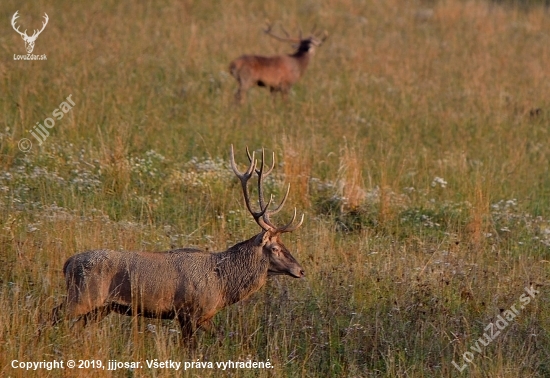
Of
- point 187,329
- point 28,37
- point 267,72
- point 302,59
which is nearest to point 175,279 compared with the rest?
point 187,329

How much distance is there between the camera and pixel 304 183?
403 inches

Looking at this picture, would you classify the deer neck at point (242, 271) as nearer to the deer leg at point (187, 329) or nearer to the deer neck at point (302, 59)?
the deer leg at point (187, 329)

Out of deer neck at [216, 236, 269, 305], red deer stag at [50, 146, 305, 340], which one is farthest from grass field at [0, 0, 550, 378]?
deer neck at [216, 236, 269, 305]

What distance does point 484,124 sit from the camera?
1367 cm

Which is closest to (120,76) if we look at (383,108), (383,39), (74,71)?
(74,71)

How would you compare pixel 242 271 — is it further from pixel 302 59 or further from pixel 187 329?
pixel 302 59

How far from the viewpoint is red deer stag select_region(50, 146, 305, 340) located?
6473 millimetres

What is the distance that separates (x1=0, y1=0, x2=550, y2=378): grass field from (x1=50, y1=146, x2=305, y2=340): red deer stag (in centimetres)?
19

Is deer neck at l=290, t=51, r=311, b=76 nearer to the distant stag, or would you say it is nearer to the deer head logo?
the distant stag

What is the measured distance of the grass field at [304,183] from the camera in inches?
273

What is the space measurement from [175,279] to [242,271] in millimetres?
556

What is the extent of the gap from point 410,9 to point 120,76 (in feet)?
30.4

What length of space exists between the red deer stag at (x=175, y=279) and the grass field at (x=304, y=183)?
0.19 meters

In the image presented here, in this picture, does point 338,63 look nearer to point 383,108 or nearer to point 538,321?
point 383,108
